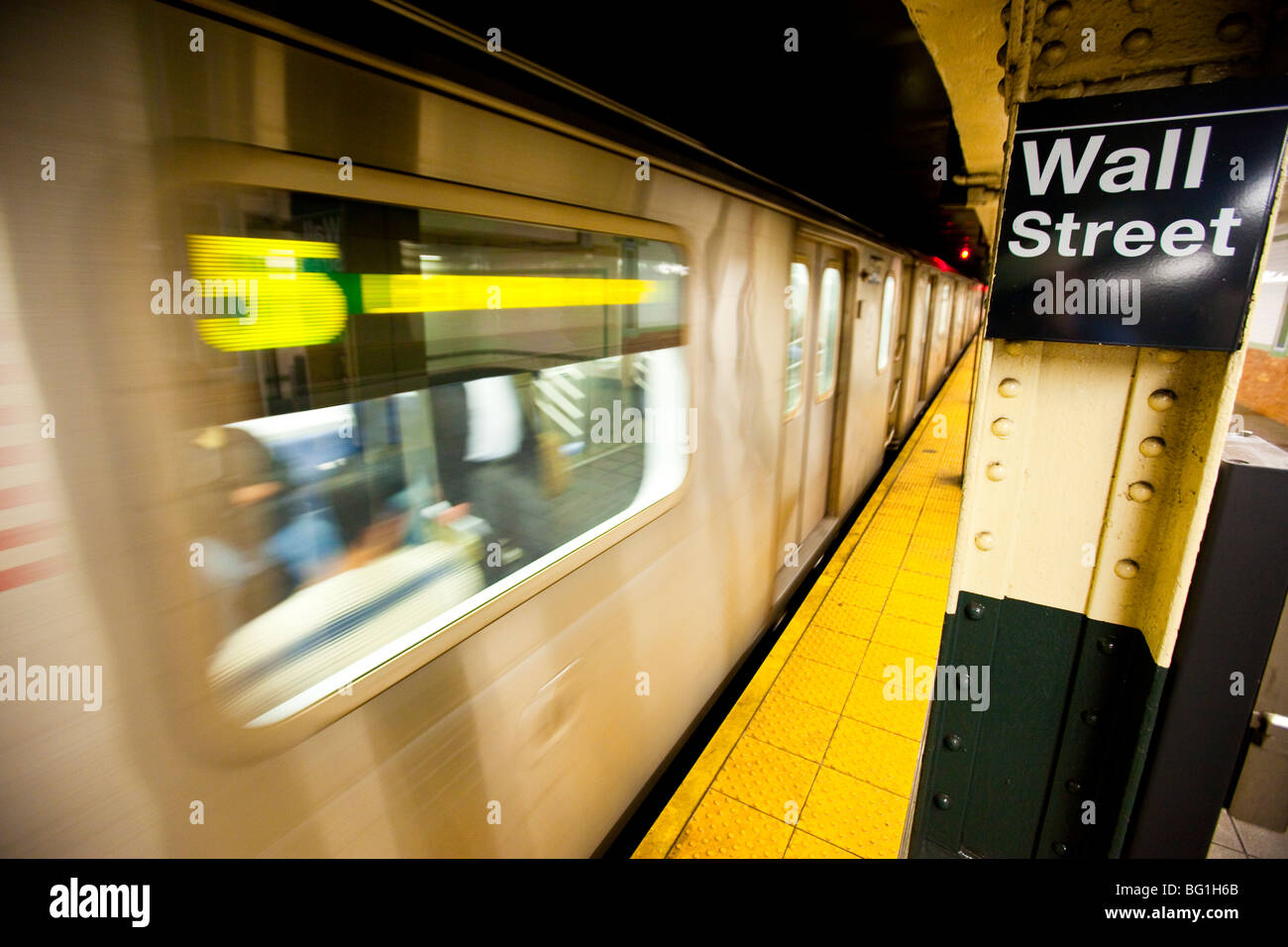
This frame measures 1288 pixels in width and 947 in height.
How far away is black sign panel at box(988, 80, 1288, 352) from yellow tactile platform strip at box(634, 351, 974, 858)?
6.57ft

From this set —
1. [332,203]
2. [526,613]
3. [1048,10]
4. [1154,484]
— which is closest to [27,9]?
[332,203]

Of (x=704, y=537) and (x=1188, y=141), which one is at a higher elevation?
(x=1188, y=141)

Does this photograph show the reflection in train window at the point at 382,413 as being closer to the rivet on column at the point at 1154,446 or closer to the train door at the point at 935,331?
the rivet on column at the point at 1154,446

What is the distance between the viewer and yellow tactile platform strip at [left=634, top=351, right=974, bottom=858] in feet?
8.00

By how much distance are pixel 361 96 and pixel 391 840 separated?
62.2 inches

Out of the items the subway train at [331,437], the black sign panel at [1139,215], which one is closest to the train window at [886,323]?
the subway train at [331,437]

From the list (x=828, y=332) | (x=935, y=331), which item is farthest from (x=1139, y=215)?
(x=935, y=331)

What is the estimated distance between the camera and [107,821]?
3.30ft

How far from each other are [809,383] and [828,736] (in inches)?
90.6

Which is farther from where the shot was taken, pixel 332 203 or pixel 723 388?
pixel 723 388

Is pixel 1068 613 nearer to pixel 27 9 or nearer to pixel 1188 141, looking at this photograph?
pixel 1188 141

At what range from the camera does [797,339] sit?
13.5 ft

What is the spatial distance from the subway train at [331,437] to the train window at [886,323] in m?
4.09

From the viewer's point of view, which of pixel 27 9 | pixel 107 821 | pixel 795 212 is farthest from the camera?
pixel 795 212
